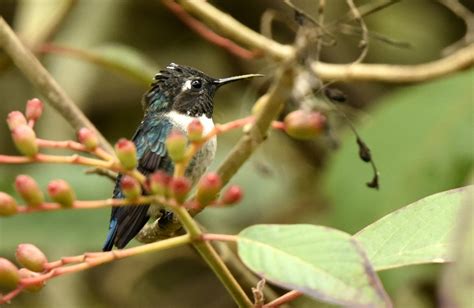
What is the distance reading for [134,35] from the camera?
4.89 metres

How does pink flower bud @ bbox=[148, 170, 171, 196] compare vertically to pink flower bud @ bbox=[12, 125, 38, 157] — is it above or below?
below

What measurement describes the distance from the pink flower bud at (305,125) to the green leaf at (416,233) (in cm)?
28

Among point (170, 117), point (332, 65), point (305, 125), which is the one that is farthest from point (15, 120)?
point (332, 65)

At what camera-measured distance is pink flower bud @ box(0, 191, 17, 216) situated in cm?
126

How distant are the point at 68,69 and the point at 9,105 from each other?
0.56 meters

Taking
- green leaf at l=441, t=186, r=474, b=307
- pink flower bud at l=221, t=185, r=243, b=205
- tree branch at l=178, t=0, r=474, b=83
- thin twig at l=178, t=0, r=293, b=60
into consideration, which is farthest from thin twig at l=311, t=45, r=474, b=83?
green leaf at l=441, t=186, r=474, b=307

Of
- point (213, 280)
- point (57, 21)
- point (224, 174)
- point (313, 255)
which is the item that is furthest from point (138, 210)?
point (213, 280)

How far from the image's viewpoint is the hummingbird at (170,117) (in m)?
2.32

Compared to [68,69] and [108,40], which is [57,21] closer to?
[68,69]

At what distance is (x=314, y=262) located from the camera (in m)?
1.19

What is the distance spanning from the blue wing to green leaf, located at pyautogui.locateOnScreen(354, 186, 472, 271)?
763 mm

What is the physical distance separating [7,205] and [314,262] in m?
0.43

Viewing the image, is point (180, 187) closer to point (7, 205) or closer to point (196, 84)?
point (7, 205)

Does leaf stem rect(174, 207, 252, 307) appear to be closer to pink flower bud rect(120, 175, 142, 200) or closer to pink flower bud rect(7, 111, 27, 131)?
pink flower bud rect(120, 175, 142, 200)
